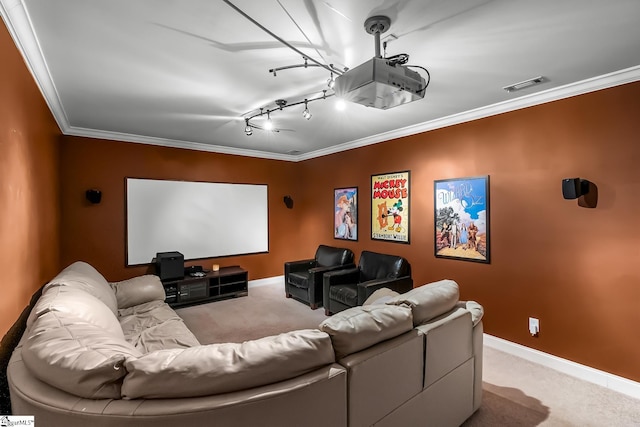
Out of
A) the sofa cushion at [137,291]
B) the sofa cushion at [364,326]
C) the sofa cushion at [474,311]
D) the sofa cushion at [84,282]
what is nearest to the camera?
the sofa cushion at [364,326]

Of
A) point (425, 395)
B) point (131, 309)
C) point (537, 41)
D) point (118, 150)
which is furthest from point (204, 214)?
point (537, 41)

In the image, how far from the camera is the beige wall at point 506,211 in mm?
2365

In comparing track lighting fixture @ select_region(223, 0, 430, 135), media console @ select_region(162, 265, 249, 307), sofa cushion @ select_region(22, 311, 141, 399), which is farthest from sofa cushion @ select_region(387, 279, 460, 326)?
media console @ select_region(162, 265, 249, 307)

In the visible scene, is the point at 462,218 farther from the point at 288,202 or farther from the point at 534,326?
the point at 288,202

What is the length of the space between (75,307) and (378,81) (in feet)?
7.02

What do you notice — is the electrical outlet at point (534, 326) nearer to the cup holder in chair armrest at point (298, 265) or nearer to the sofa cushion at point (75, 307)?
the cup holder in chair armrest at point (298, 265)

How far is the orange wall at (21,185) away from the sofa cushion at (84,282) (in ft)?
0.68

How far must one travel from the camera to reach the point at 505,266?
10.8 feet

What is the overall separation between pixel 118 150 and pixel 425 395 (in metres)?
4.94

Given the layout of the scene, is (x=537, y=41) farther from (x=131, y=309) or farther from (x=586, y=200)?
(x=131, y=309)

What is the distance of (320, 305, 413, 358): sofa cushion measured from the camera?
56.1 inches

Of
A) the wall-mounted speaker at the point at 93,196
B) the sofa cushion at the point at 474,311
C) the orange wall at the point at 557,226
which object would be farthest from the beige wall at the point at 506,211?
the sofa cushion at the point at 474,311

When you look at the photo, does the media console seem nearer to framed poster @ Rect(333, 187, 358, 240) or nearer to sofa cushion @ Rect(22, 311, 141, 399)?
framed poster @ Rect(333, 187, 358, 240)

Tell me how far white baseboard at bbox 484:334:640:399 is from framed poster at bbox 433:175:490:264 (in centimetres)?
89
